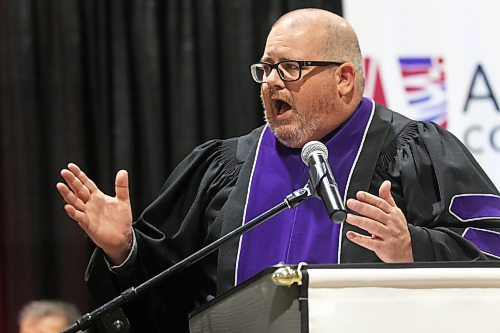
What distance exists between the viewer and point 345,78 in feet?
9.57

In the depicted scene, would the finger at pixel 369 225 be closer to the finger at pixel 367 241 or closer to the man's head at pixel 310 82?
the finger at pixel 367 241

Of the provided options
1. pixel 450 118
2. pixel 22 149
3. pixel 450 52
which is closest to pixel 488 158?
pixel 450 118

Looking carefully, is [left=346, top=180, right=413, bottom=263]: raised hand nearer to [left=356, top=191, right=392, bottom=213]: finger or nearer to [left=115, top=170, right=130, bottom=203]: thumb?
[left=356, top=191, right=392, bottom=213]: finger

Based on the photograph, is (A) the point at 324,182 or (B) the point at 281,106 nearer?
(A) the point at 324,182

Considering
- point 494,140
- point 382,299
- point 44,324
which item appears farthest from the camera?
point 494,140

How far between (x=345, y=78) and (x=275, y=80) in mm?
257

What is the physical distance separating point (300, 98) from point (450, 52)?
1033 millimetres

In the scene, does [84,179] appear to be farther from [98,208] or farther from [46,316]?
[46,316]

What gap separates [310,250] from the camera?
270 cm

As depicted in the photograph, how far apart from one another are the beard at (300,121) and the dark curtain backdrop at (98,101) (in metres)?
0.85

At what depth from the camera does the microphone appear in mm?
1858

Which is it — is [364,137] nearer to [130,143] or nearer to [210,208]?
[210,208]

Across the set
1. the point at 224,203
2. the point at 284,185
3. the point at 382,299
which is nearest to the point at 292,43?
the point at 284,185

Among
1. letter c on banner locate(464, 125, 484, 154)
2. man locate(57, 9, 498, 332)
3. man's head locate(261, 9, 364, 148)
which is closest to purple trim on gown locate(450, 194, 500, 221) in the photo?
man locate(57, 9, 498, 332)
